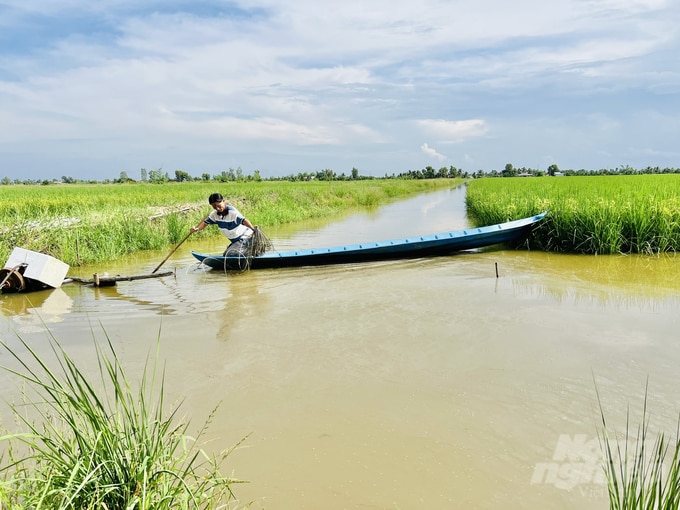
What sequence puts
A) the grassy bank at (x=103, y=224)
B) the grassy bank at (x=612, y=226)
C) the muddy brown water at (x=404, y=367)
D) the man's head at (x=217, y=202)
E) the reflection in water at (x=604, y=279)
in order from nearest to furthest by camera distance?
the muddy brown water at (x=404, y=367) → the reflection in water at (x=604, y=279) → the man's head at (x=217, y=202) → the grassy bank at (x=612, y=226) → the grassy bank at (x=103, y=224)

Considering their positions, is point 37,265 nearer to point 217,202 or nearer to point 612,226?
point 217,202

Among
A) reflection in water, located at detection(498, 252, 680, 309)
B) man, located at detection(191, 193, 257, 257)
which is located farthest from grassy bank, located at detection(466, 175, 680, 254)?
man, located at detection(191, 193, 257, 257)

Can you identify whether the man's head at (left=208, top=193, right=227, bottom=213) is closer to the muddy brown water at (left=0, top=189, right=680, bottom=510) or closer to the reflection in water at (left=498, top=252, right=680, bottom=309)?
the muddy brown water at (left=0, top=189, right=680, bottom=510)

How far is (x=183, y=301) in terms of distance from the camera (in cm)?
623

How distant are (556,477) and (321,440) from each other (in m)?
1.24

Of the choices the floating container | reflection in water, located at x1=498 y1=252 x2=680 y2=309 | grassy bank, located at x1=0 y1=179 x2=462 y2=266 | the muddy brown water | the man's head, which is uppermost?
the man's head

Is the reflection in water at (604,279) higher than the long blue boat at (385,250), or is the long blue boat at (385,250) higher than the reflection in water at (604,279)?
the long blue boat at (385,250)

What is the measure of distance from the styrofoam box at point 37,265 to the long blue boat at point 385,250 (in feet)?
6.47

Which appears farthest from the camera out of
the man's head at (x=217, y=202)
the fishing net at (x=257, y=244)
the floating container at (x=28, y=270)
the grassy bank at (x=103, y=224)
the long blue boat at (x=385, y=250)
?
the grassy bank at (x=103, y=224)

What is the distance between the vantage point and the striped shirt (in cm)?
746

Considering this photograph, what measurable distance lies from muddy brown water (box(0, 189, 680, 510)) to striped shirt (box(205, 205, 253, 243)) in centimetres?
74

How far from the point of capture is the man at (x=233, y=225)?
742 cm

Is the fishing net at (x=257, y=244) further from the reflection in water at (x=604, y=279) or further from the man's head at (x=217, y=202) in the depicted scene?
the reflection in water at (x=604, y=279)

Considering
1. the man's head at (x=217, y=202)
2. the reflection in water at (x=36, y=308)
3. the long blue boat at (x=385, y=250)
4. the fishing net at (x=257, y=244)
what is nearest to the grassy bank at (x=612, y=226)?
the long blue boat at (x=385, y=250)
